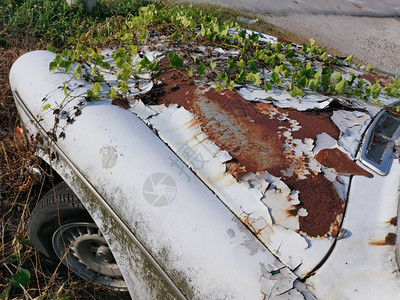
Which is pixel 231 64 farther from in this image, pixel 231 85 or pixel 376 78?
pixel 376 78

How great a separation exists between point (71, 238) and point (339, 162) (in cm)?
153

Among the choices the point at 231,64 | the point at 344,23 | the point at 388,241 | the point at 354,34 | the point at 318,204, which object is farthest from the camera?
the point at 344,23

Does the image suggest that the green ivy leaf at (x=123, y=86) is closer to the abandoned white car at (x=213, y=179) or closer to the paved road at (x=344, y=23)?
the abandoned white car at (x=213, y=179)

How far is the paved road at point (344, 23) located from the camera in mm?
5484

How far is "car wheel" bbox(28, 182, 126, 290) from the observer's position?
188 centimetres

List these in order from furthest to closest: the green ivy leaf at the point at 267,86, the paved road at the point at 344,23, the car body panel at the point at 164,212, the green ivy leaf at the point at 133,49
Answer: the paved road at the point at 344,23 → the green ivy leaf at the point at 133,49 → the green ivy leaf at the point at 267,86 → the car body panel at the point at 164,212

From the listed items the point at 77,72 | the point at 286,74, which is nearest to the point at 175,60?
the point at 77,72

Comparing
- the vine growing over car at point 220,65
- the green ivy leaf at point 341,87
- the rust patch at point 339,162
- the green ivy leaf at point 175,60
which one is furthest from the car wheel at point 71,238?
the green ivy leaf at point 341,87

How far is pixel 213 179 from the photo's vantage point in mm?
1416

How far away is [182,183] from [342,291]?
68 centimetres

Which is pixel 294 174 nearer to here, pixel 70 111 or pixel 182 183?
pixel 182 183

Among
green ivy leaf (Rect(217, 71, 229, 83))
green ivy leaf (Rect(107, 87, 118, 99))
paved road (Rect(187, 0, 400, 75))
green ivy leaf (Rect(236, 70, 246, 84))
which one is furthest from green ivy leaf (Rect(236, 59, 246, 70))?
paved road (Rect(187, 0, 400, 75))

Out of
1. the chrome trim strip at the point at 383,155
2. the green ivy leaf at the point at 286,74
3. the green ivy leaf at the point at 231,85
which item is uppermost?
the green ivy leaf at the point at 231,85

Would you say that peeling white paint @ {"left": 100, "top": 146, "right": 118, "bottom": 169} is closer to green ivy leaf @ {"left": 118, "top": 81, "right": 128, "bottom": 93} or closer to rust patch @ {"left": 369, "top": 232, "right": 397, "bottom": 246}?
green ivy leaf @ {"left": 118, "top": 81, "right": 128, "bottom": 93}
